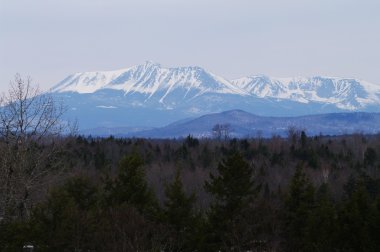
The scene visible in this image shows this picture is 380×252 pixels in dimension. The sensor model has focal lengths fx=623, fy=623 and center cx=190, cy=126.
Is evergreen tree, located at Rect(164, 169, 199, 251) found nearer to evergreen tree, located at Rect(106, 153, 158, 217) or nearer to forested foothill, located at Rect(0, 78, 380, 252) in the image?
forested foothill, located at Rect(0, 78, 380, 252)

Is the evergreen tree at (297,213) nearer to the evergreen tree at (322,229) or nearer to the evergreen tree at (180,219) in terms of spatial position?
the evergreen tree at (322,229)

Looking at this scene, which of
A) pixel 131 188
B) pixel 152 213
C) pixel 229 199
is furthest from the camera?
pixel 131 188

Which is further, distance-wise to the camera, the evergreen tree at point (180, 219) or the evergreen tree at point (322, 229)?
the evergreen tree at point (180, 219)

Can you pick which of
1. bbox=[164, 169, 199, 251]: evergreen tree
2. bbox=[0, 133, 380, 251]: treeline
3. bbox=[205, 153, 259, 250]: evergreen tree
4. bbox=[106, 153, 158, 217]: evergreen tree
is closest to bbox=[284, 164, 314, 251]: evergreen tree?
bbox=[0, 133, 380, 251]: treeline

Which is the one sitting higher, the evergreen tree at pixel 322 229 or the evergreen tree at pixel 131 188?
the evergreen tree at pixel 131 188

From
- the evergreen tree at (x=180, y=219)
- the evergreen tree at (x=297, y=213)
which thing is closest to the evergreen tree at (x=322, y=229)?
the evergreen tree at (x=297, y=213)

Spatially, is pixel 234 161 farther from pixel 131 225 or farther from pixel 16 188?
pixel 16 188

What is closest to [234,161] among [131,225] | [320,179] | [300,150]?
[131,225]

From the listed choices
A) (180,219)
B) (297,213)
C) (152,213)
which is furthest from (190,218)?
(297,213)

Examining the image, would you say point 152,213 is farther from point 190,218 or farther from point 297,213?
A: point 297,213

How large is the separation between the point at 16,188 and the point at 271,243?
10.6m

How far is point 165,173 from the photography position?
75.4 meters

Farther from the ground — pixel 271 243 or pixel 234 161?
pixel 234 161

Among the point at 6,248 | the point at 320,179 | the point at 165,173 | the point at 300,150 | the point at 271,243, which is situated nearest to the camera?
the point at 6,248
